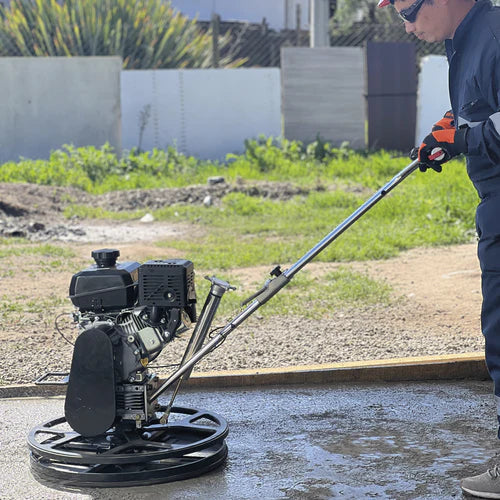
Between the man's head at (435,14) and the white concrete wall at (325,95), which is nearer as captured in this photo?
the man's head at (435,14)

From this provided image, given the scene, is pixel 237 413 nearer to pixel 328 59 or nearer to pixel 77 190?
pixel 77 190

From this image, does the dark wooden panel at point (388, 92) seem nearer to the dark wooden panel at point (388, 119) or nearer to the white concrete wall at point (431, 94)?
the dark wooden panel at point (388, 119)

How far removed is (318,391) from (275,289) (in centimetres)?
131

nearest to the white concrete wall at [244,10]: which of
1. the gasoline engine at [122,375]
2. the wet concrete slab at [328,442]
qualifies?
the wet concrete slab at [328,442]

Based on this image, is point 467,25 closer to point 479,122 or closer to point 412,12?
point 412,12

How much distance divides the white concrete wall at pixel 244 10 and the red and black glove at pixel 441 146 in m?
25.2

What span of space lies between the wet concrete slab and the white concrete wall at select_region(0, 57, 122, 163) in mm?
11869

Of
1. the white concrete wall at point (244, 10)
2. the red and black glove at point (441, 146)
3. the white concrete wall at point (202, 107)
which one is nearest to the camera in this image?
the red and black glove at point (441, 146)

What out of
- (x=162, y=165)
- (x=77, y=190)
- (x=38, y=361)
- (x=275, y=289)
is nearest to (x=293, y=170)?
(x=162, y=165)

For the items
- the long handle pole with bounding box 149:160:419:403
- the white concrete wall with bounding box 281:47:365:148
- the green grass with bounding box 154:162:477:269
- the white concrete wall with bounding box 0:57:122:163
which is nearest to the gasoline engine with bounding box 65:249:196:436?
the long handle pole with bounding box 149:160:419:403

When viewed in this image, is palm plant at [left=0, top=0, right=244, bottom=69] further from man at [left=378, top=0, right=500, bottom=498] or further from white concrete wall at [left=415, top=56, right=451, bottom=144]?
man at [left=378, top=0, right=500, bottom=498]

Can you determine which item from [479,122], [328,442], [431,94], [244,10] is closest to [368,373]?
[328,442]

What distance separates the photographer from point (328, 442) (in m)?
4.21

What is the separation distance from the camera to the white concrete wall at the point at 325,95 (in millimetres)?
17250
